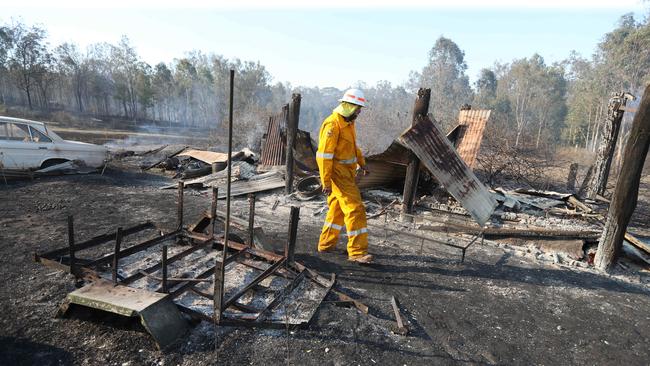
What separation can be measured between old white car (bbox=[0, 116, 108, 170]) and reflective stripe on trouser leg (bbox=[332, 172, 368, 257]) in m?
8.05

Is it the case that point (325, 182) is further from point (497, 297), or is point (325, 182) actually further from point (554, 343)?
point (554, 343)

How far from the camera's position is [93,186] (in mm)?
8164

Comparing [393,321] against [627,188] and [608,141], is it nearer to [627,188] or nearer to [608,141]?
[627,188]

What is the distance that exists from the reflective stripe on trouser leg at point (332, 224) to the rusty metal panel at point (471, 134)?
176 inches

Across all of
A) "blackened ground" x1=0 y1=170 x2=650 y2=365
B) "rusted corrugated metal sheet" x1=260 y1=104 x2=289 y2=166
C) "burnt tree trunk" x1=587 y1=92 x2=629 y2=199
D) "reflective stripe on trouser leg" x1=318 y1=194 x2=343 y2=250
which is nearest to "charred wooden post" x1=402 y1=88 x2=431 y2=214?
"blackened ground" x1=0 y1=170 x2=650 y2=365

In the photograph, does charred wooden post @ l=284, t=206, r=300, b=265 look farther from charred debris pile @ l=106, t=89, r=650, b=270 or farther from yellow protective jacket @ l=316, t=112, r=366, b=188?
charred debris pile @ l=106, t=89, r=650, b=270

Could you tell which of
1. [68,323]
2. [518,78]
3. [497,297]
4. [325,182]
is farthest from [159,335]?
[518,78]

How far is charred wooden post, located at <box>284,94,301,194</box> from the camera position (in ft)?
25.6

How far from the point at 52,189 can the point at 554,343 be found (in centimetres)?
959

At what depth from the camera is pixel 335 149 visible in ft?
14.4

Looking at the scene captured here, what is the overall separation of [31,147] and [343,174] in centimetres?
828

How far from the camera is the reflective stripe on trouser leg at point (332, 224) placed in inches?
180

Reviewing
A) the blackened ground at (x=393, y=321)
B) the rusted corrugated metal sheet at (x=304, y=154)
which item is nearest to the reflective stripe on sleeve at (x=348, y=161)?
the blackened ground at (x=393, y=321)

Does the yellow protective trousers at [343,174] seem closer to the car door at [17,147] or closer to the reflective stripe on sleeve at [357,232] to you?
the reflective stripe on sleeve at [357,232]
